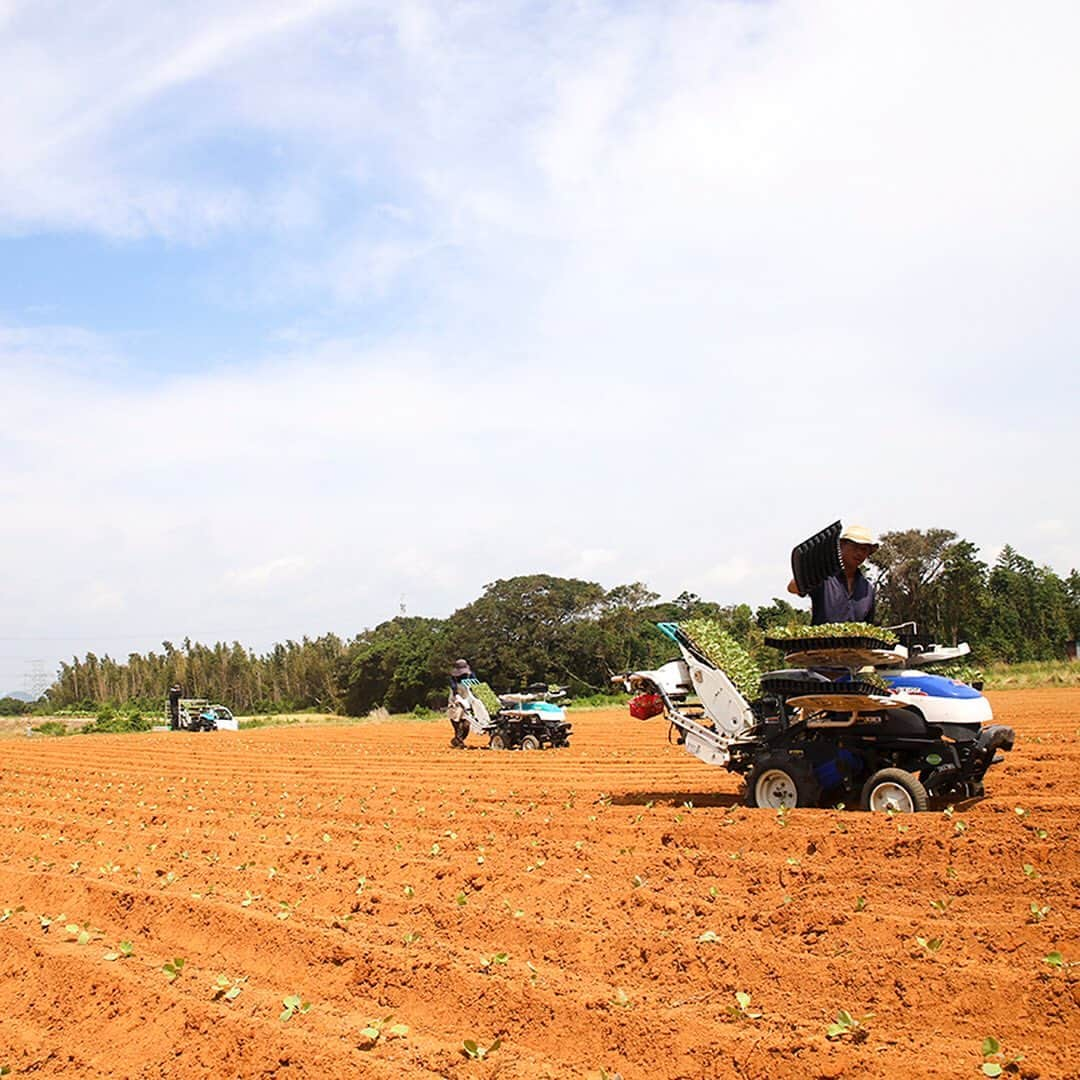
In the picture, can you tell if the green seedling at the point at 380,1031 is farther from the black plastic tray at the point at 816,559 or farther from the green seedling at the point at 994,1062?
the black plastic tray at the point at 816,559

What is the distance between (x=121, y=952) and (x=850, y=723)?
483 cm

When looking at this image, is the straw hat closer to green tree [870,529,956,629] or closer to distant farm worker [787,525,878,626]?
distant farm worker [787,525,878,626]

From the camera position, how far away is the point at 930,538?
4162 cm

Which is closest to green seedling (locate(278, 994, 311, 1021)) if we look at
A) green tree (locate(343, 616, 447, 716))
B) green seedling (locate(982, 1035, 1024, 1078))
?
green seedling (locate(982, 1035, 1024, 1078))

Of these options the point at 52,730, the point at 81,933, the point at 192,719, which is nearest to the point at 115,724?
the point at 52,730

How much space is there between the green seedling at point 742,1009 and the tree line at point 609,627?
25.6 metres

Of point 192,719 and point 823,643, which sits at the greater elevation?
point 823,643

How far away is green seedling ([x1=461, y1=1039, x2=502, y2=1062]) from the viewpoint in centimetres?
418

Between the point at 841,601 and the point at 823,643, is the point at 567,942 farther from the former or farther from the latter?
the point at 841,601

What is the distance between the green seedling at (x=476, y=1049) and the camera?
164 inches

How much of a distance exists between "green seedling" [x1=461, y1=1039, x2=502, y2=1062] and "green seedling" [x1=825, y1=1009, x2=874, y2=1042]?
1.26 m

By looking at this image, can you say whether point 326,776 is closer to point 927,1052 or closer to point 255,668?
point 927,1052

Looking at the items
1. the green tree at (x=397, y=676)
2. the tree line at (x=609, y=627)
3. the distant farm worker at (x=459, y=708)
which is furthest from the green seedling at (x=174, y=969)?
the green tree at (x=397, y=676)

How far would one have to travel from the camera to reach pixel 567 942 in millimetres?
5332
